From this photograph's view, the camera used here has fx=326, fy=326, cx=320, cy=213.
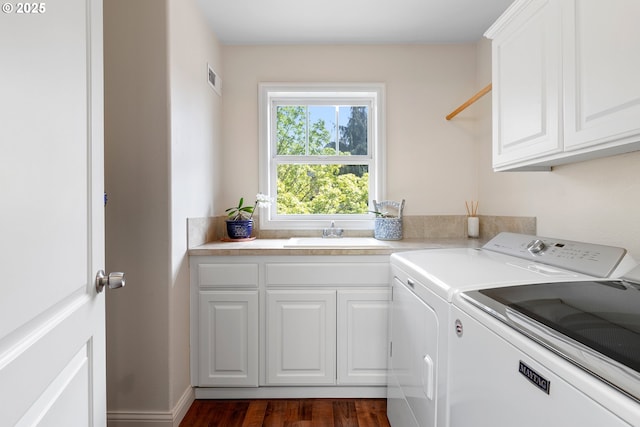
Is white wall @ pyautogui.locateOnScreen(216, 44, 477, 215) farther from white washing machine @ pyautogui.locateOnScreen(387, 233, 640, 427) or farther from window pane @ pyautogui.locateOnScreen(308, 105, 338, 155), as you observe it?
white washing machine @ pyautogui.locateOnScreen(387, 233, 640, 427)

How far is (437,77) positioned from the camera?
2533 millimetres

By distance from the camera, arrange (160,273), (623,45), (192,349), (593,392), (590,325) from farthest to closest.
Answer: (192,349), (160,273), (623,45), (590,325), (593,392)

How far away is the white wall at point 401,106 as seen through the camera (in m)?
2.53

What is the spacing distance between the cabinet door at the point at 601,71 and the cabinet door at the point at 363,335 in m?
1.25

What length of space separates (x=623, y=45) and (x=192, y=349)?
2.32 meters

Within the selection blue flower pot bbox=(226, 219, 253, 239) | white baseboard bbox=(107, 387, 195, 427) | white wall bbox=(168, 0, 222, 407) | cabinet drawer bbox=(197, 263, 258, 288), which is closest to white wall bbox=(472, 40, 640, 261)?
cabinet drawer bbox=(197, 263, 258, 288)

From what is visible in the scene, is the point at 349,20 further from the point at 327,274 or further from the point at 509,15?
the point at 327,274

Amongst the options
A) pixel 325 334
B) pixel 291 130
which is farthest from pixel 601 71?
pixel 291 130

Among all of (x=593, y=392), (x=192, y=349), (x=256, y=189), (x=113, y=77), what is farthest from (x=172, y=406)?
(x=593, y=392)

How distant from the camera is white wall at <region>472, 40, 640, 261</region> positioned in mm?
1293

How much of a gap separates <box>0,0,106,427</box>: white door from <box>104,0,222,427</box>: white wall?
A: 778 millimetres

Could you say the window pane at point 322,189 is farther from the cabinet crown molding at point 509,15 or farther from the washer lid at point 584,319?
the washer lid at point 584,319

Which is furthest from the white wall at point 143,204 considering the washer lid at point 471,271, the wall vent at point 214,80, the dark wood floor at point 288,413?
the washer lid at point 471,271

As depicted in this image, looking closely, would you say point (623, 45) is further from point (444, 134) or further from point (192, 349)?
point (192, 349)
